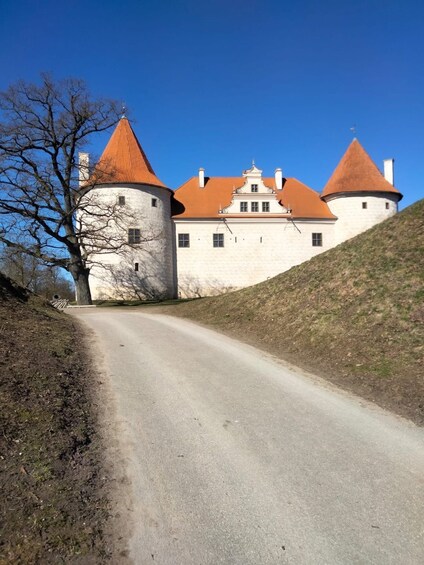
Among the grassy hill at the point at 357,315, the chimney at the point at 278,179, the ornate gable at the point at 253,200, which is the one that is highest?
the chimney at the point at 278,179

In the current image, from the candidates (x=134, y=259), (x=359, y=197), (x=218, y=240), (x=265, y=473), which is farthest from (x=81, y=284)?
(x=265, y=473)

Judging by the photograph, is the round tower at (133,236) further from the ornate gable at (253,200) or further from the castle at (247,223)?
the ornate gable at (253,200)

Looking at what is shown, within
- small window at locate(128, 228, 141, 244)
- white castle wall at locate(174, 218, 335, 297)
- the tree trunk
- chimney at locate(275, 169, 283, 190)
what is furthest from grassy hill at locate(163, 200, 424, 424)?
chimney at locate(275, 169, 283, 190)

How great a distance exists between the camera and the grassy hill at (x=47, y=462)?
344 cm

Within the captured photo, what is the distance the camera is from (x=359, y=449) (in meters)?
5.29

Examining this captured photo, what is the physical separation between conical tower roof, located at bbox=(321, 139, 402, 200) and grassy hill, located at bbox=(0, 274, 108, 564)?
3981 cm

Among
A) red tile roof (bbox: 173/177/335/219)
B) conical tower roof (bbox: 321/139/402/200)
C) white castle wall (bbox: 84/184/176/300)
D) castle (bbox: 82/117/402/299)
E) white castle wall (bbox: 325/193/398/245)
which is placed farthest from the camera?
red tile roof (bbox: 173/177/335/219)

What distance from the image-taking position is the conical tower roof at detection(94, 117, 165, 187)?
39.4 meters

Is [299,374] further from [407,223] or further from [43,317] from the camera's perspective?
[407,223]

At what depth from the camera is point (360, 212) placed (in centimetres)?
4322

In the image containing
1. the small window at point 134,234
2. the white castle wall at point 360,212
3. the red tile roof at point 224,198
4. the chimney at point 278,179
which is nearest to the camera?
the small window at point 134,234

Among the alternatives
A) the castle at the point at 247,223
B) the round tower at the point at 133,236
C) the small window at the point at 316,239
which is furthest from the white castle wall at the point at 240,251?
the round tower at the point at 133,236

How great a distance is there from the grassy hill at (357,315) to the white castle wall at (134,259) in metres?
20.5

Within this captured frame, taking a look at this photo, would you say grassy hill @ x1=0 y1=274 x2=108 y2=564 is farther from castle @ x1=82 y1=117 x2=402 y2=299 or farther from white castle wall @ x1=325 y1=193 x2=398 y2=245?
white castle wall @ x1=325 y1=193 x2=398 y2=245
